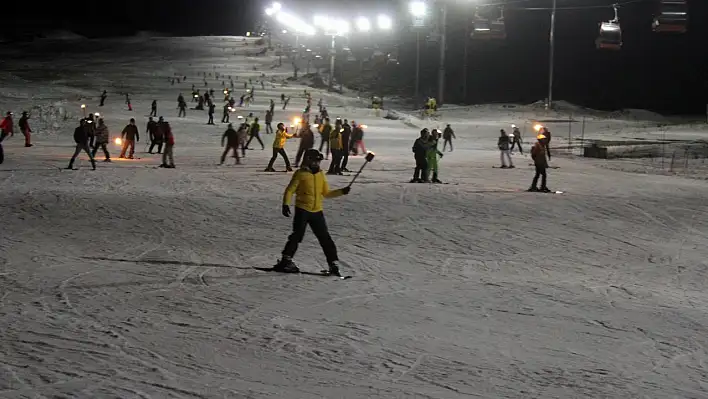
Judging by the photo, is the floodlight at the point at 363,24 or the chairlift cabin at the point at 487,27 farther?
the floodlight at the point at 363,24

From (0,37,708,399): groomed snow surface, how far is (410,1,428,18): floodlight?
21436mm

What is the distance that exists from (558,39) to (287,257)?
76.0 meters

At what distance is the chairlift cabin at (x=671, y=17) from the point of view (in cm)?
2084

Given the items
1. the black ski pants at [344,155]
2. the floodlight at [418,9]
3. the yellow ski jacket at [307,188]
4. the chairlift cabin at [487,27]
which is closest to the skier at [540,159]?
the black ski pants at [344,155]

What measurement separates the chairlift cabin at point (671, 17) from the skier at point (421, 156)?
611cm

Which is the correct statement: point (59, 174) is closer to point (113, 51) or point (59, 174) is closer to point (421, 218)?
point (421, 218)

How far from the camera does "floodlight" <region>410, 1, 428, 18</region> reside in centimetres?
4397

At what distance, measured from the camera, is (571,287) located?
10742mm

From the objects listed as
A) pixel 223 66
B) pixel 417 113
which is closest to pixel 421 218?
pixel 417 113

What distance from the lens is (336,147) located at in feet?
73.8

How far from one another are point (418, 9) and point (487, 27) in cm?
1444

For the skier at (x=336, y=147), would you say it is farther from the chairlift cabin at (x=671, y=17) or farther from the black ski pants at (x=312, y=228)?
the black ski pants at (x=312, y=228)

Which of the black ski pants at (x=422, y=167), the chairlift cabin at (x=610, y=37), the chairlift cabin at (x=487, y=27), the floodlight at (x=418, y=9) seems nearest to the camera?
the black ski pants at (x=422, y=167)

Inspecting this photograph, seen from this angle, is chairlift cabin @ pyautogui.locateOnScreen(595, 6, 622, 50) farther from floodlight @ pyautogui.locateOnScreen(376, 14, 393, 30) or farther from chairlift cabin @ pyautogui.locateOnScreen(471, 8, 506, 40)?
floodlight @ pyautogui.locateOnScreen(376, 14, 393, 30)
